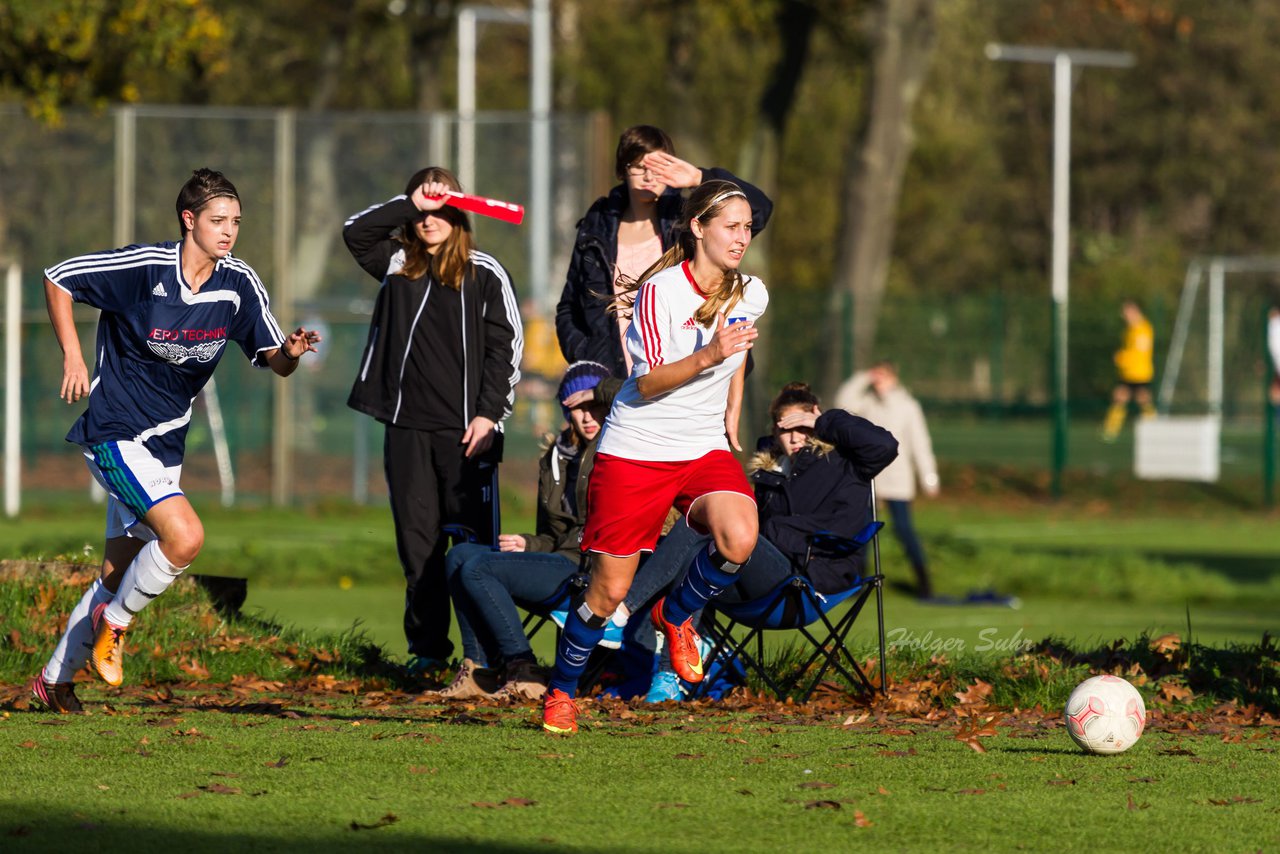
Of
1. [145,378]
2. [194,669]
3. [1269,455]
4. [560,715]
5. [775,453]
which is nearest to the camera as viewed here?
[560,715]

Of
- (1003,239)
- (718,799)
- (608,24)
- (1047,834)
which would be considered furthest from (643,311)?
(1003,239)

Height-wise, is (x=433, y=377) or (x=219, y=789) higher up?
(x=433, y=377)

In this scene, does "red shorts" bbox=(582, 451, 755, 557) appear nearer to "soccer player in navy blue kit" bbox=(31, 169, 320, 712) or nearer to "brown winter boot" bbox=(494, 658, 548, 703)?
"brown winter boot" bbox=(494, 658, 548, 703)

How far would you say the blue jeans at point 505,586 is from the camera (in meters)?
8.45

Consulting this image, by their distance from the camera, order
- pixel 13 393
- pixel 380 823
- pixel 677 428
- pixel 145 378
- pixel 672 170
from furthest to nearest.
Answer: pixel 13 393 < pixel 672 170 < pixel 145 378 < pixel 677 428 < pixel 380 823

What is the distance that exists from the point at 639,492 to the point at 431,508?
2.09m

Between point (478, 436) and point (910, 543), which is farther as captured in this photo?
point (910, 543)

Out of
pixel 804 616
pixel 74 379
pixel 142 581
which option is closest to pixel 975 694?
pixel 804 616

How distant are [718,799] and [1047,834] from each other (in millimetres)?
1008

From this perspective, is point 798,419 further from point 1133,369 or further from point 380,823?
point 1133,369

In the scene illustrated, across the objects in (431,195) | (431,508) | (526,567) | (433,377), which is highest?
(431,195)

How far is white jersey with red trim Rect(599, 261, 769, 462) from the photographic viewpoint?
716 cm

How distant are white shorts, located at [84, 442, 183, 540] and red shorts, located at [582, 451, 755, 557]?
164 centimetres

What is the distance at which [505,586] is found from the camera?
8.50m
